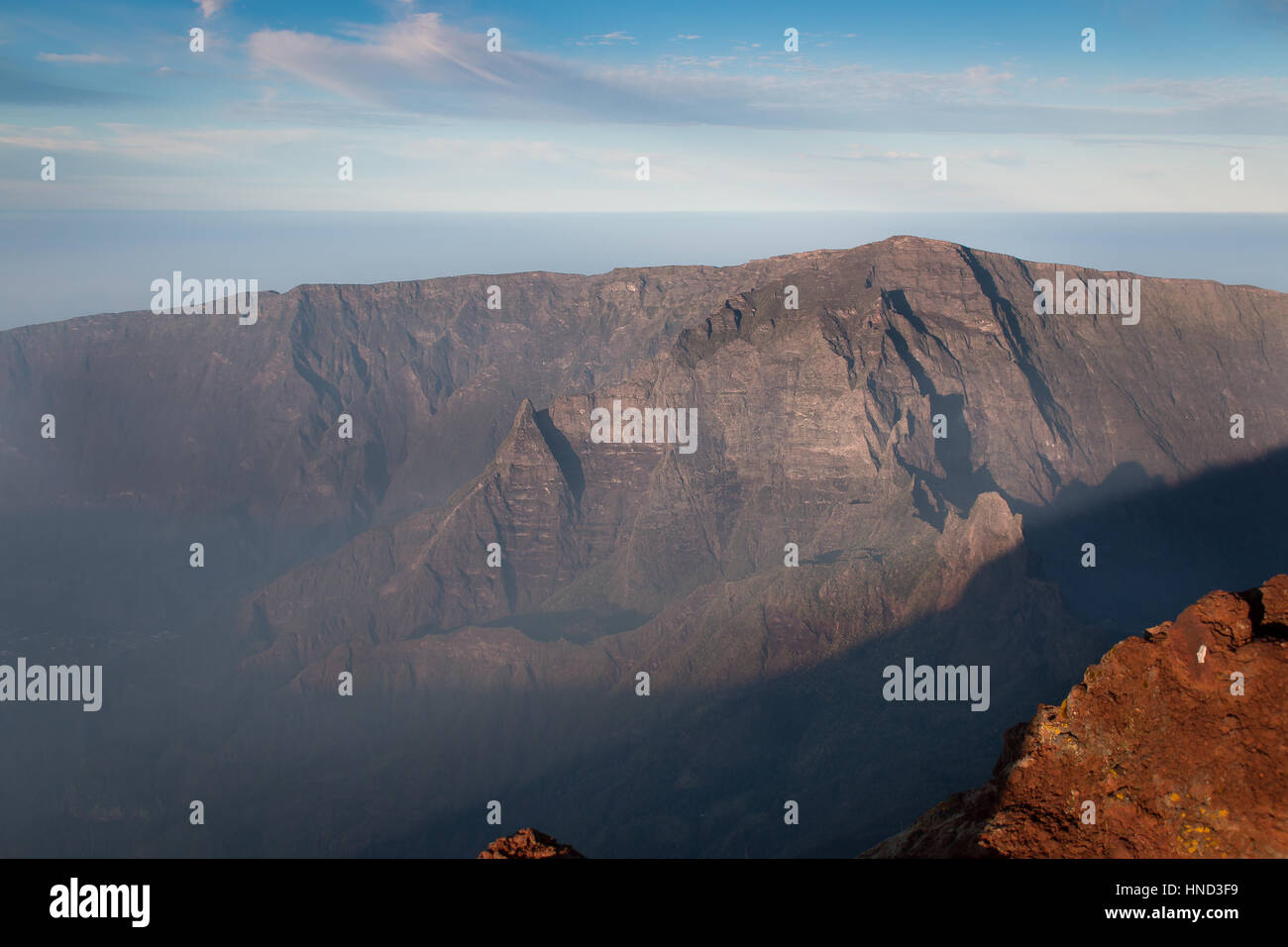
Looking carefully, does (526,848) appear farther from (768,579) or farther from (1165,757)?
(768,579)

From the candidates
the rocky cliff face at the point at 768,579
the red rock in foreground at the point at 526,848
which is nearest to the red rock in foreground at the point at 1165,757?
the red rock in foreground at the point at 526,848

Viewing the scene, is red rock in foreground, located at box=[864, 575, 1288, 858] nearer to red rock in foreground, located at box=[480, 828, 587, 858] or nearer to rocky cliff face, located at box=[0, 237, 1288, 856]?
red rock in foreground, located at box=[480, 828, 587, 858]

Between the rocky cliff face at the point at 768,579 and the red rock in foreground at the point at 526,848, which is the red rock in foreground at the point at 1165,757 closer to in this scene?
the red rock in foreground at the point at 526,848

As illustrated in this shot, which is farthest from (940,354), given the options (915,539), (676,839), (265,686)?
(265,686)

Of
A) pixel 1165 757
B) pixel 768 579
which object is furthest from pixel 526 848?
pixel 768 579

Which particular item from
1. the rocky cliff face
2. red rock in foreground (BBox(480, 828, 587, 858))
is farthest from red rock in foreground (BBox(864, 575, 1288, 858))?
the rocky cliff face
